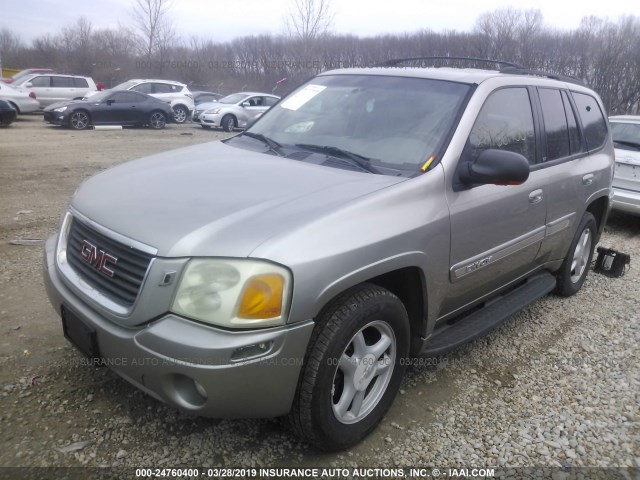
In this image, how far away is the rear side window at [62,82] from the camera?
19141mm

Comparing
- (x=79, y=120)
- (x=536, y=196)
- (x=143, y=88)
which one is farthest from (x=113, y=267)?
(x=143, y=88)

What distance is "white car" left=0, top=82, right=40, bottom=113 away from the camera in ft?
55.3

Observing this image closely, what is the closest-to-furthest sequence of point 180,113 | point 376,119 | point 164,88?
→ 1. point 376,119
2. point 164,88
3. point 180,113

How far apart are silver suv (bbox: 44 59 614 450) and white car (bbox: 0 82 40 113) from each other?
16900 mm

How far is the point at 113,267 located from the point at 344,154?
4.62ft

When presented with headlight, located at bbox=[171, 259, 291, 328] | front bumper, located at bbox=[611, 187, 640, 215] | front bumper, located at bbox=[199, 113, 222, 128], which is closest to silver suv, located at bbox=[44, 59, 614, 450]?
headlight, located at bbox=[171, 259, 291, 328]

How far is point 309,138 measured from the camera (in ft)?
10.5

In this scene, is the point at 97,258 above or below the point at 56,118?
above

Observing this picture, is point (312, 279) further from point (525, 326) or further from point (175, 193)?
point (525, 326)

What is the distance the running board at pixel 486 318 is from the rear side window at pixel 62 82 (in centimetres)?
2001

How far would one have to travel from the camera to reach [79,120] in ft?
51.4

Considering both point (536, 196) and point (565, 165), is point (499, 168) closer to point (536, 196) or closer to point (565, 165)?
point (536, 196)

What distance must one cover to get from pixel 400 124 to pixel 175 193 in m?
1.36

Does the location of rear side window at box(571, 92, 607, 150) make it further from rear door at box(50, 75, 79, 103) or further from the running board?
rear door at box(50, 75, 79, 103)
